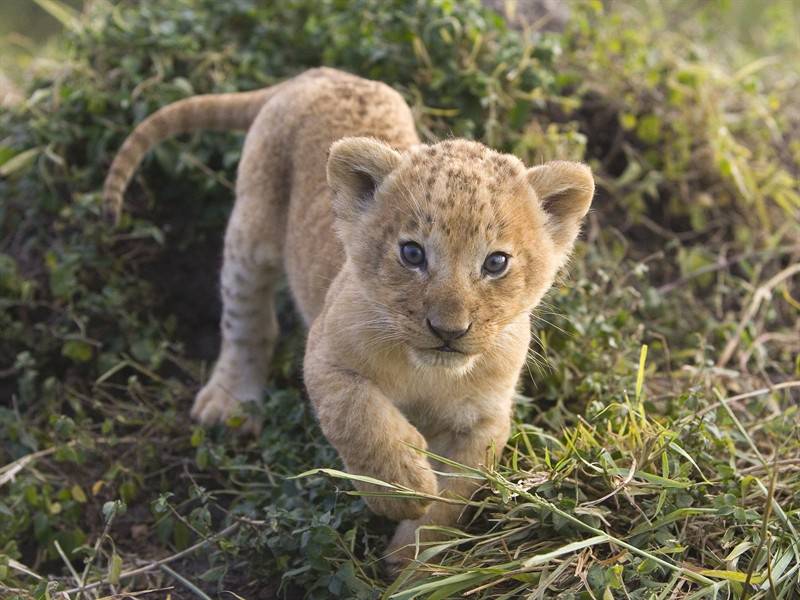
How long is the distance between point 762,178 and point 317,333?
3667 millimetres

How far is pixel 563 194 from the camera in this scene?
3846 millimetres

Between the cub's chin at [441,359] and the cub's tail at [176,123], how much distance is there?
2.43 m

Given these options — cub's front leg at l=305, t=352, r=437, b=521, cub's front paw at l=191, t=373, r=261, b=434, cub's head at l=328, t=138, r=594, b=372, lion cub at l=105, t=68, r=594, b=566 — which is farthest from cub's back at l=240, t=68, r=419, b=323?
cub's front leg at l=305, t=352, r=437, b=521

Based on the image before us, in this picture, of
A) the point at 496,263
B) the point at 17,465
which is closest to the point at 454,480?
the point at 496,263

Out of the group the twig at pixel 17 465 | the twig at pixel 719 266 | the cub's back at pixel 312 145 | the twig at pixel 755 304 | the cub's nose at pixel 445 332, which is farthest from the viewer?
the twig at pixel 719 266

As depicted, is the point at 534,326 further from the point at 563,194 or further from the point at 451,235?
the point at 451,235

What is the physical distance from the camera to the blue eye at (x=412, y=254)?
3.48 meters

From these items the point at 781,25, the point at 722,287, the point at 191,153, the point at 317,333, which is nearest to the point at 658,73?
the point at 722,287

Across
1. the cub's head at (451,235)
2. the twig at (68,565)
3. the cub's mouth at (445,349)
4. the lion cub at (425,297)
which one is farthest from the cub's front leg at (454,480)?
the twig at (68,565)

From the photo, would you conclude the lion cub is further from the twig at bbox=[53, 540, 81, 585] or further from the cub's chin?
the twig at bbox=[53, 540, 81, 585]

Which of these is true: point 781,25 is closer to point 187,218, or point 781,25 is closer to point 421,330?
point 187,218

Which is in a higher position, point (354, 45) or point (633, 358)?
point (354, 45)

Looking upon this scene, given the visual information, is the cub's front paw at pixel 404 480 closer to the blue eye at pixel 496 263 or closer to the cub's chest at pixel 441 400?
the cub's chest at pixel 441 400

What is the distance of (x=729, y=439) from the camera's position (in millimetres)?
4195
